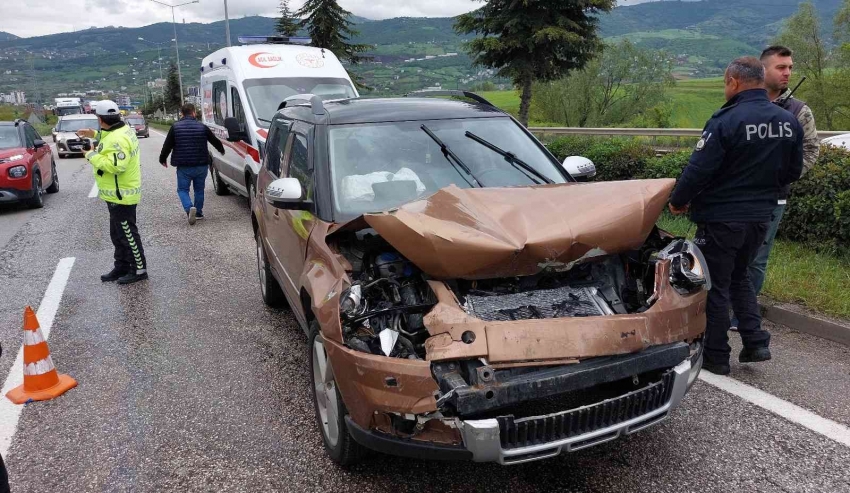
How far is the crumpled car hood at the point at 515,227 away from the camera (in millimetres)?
2768

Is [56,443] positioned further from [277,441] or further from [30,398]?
[277,441]

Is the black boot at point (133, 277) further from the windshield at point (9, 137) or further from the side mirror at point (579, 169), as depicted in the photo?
the windshield at point (9, 137)

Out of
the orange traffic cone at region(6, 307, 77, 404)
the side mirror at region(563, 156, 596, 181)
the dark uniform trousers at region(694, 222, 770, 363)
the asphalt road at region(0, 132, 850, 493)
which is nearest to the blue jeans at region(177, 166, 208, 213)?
the asphalt road at region(0, 132, 850, 493)

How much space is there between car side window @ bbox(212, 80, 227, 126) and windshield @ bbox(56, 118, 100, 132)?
1518 centimetres

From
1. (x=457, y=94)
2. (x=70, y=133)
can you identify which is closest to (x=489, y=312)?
(x=457, y=94)

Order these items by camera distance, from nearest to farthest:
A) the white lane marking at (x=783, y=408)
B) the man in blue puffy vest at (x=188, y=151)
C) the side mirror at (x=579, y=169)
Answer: the white lane marking at (x=783, y=408) → the side mirror at (x=579, y=169) → the man in blue puffy vest at (x=188, y=151)

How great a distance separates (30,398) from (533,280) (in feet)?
11.1

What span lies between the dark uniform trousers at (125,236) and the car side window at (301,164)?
9.69ft

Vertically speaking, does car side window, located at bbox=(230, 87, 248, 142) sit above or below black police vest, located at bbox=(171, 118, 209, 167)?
above

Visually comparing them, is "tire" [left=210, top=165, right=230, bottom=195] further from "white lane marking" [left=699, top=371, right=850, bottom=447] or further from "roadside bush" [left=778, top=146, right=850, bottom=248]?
"white lane marking" [left=699, top=371, right=850, bottom=447]

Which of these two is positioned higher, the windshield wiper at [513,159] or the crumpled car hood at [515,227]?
the windshield wiper at [513,159]

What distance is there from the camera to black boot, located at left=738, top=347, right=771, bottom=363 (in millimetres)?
4125

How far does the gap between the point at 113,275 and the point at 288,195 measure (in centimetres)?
408

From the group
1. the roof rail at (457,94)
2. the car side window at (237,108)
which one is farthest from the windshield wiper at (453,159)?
the car side window at (237,108)
